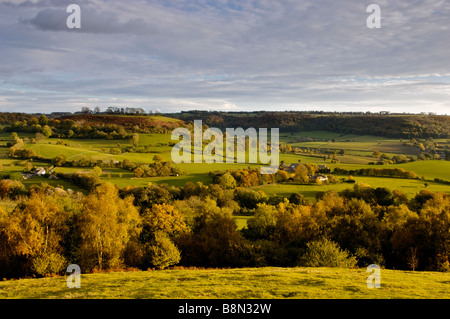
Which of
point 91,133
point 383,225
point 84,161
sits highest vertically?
point 91,133

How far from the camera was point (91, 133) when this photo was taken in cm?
11269

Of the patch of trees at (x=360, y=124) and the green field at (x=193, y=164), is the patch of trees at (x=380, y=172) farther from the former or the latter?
the patch of trees at (x=360, y=124)

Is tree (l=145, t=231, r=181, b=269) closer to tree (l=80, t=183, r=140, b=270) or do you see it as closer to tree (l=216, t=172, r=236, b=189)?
tree (l=80, t=183, r=140, b=270)

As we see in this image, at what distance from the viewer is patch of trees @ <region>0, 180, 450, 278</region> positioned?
28828mm

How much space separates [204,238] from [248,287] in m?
19.4

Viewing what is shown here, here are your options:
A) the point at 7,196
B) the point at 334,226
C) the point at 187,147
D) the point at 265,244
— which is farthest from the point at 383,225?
the point at 187,147

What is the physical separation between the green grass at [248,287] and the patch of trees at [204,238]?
6.96 metres

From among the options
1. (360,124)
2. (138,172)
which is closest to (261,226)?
(138,172)

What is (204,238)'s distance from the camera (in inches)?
1410

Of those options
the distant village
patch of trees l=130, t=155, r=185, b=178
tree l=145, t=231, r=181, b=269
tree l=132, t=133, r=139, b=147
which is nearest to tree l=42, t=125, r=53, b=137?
tree l=132, t=133, r=139, b=147
